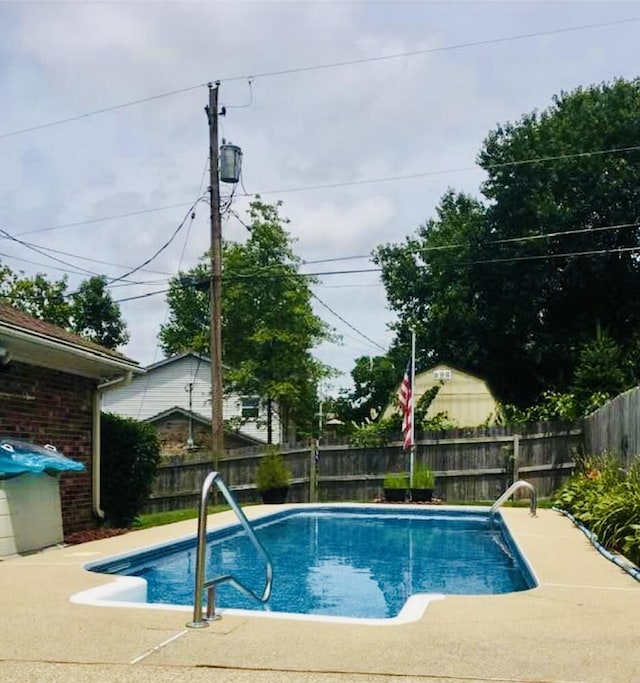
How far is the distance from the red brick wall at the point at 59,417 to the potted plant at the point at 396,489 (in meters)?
7.62

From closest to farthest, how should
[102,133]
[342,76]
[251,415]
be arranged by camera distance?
[342,76]
[102,133]
[251,415]

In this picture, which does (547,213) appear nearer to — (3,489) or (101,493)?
(101,493)

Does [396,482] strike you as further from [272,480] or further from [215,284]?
[215,284]

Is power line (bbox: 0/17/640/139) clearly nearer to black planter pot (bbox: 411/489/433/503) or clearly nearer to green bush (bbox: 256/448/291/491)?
green bush (bbox: 256/448/291/491)

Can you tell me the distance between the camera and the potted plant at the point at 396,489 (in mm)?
17359

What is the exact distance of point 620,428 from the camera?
1184 centimetres

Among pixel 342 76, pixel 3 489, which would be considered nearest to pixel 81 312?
pixel 342 76

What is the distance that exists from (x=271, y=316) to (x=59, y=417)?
1792 cm

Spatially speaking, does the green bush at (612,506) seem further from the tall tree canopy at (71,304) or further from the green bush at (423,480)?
the tall tree canopy at (71,304)

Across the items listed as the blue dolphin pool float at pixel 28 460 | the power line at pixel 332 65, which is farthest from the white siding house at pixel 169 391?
the blue dolphin pool float at pixel 28 460

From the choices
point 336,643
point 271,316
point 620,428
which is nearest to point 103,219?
point 271,316

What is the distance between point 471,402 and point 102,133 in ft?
44.4

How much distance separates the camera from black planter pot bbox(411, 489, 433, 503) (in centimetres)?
1719

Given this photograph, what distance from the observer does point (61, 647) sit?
15.3 ft
